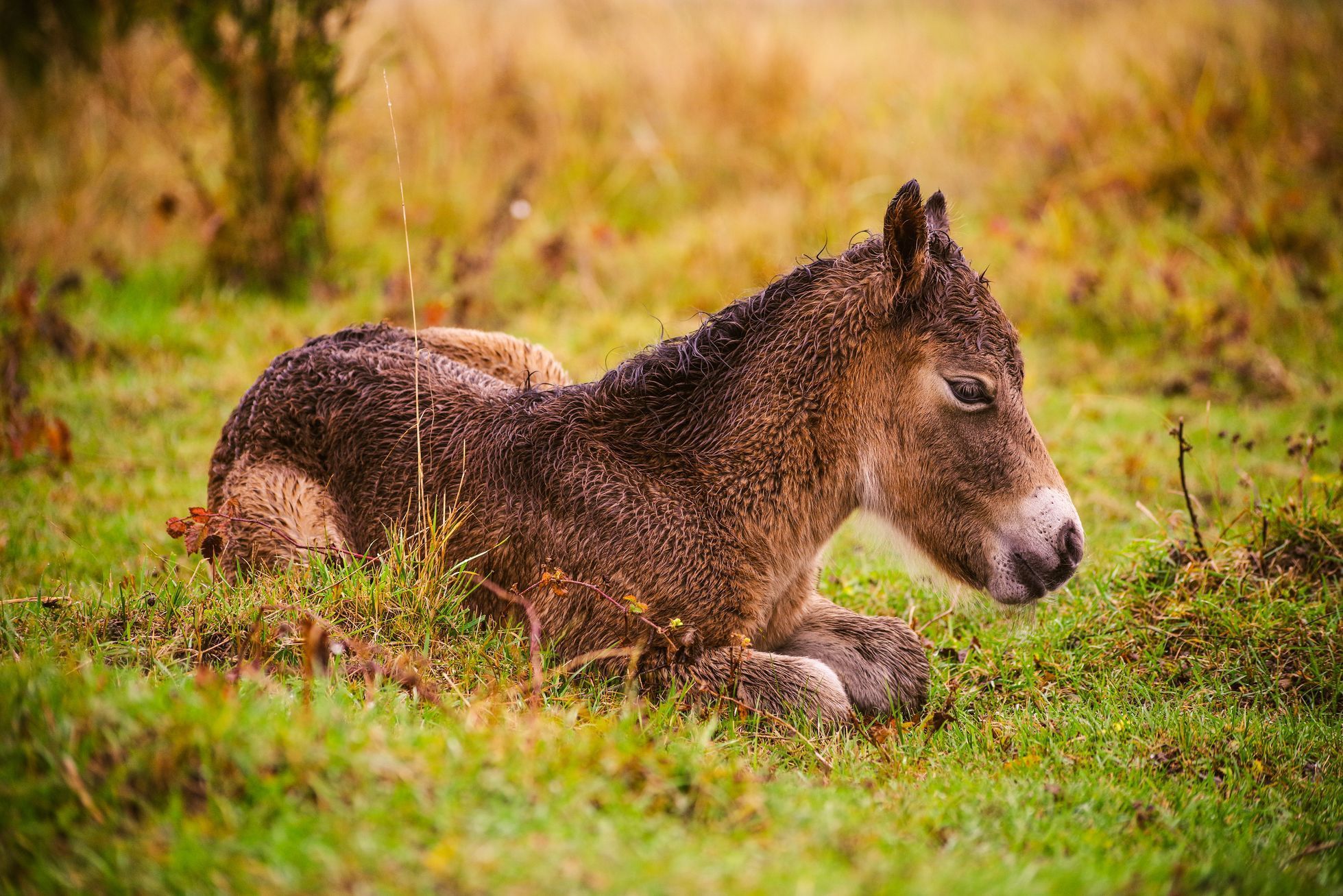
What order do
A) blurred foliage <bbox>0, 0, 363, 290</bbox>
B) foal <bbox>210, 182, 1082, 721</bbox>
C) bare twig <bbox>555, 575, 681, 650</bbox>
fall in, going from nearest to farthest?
1. bare twig <bbox>555, 575, 681, 650</bbox>
2. foal <bbox>210, 182, 1082, 721</bbox>
3. blurred foliage <bbox>0, 0, 363, 290</bbox>

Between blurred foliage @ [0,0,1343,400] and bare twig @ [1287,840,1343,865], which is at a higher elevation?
blurred foliage @ [0,0,1343,400]

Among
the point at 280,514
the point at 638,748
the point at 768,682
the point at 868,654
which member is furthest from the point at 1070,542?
the point at 280,514

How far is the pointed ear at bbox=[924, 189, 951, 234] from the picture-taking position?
15.6 ft

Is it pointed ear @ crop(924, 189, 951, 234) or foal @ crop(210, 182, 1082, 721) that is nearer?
foal @ crop(210, 182, 1082, 721)

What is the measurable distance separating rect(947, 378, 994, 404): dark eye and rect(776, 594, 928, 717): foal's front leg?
3.56ft

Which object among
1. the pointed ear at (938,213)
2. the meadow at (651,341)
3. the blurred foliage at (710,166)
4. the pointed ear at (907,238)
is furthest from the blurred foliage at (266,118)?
the pointed ear at (907,238)

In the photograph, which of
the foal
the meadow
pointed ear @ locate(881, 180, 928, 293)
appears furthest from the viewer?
the foal

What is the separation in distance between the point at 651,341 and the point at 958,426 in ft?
17.7

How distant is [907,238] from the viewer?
14.3ft

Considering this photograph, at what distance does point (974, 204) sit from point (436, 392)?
346 inches

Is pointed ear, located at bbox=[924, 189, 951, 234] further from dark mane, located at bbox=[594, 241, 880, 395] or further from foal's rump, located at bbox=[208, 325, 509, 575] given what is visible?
foal's rump, located at bbox=[208, 325, 509, 575]

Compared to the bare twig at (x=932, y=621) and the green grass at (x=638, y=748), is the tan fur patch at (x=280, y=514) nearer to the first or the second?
the green grass at (x=638, y=748)

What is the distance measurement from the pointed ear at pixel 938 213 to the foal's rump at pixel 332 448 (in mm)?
2179

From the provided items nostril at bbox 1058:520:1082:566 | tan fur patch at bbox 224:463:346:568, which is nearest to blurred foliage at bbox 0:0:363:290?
tan fur patch at bbox 224:463:346:568
